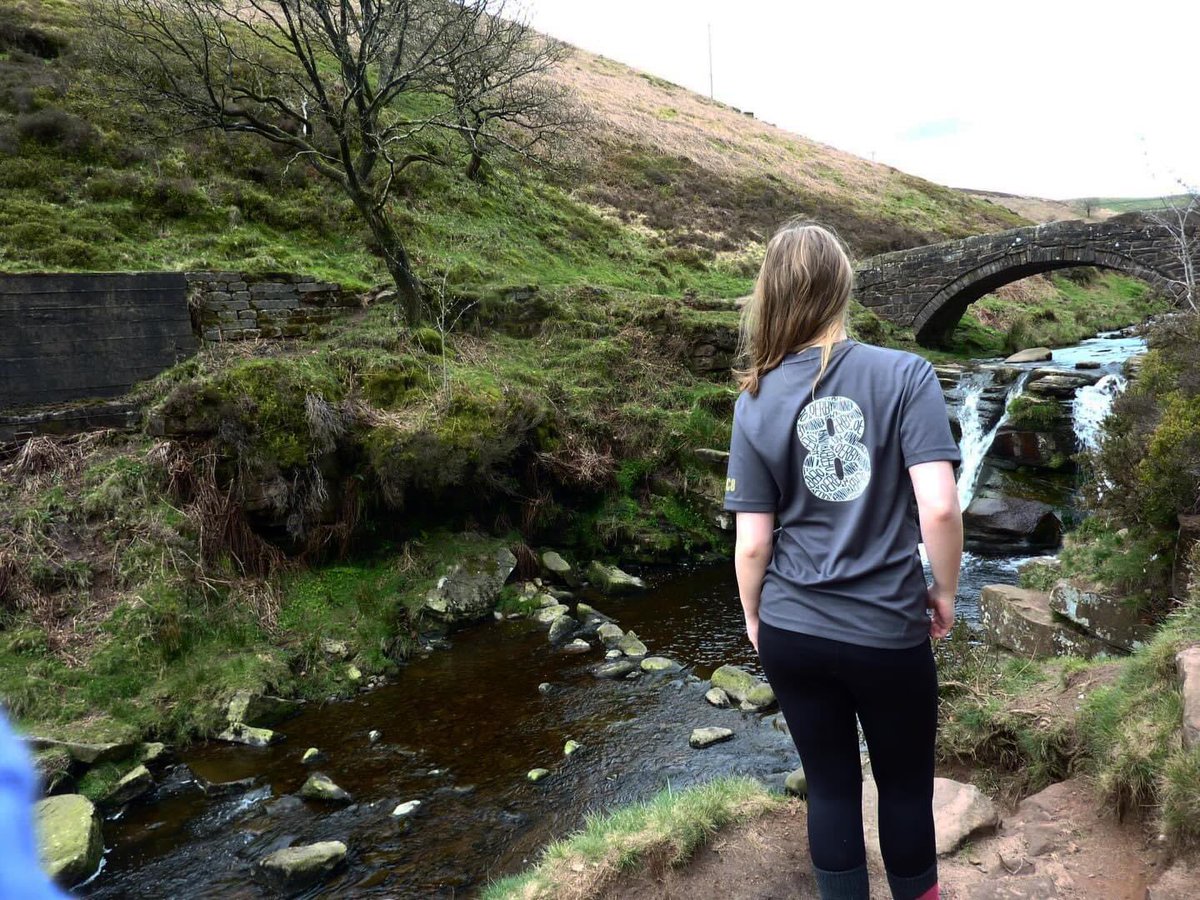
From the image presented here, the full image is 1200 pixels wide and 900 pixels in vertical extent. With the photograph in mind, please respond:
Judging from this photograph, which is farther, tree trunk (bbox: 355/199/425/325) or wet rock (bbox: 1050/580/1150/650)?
tree trunk (bbox: 355/199/425/325)

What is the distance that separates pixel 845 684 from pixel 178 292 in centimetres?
1135

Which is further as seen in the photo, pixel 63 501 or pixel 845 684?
pixel 63 501

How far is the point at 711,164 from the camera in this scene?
31.9 meters

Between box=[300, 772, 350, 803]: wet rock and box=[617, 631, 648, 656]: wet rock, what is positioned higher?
box=[617, 631, 648, 656]: wet rock

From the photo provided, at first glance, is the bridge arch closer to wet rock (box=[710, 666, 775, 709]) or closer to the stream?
wet rock (box=[710, 666, 775, 709])

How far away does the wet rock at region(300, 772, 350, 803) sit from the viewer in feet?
17.6

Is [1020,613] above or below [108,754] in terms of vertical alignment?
above

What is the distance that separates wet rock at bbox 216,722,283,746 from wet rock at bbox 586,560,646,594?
14.4 feet

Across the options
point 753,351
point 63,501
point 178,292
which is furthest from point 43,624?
point 753,351

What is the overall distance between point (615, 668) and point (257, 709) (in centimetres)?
338

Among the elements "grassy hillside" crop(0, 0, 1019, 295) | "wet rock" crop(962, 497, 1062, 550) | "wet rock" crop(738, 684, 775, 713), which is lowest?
"wet rock" crop(738, 684, 775, 713)

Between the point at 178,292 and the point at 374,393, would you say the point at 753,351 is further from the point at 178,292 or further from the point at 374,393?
the point at 178,292

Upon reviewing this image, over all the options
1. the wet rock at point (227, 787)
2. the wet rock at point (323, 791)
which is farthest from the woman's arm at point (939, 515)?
the wet rock at point (227, 787)

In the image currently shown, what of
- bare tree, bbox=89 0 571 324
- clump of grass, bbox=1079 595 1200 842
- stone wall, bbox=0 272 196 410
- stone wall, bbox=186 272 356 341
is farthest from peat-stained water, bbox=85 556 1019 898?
bare tree, bbox=89 0 571 324
